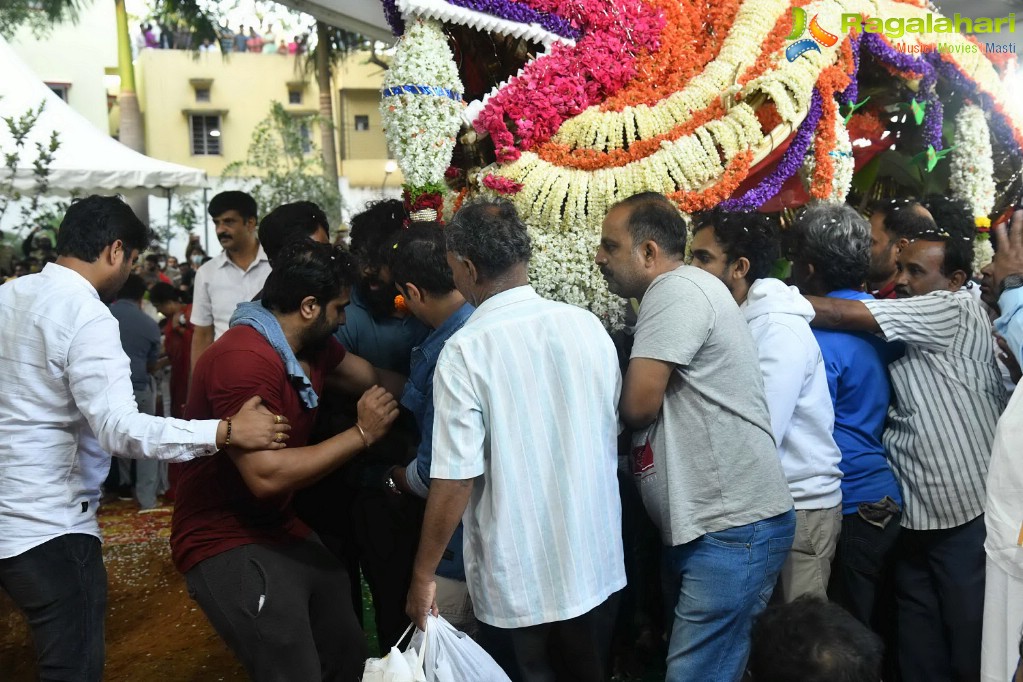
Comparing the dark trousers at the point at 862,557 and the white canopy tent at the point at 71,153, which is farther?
the white canopy tent at the point at 71,153

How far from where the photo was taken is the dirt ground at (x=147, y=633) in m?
4.39

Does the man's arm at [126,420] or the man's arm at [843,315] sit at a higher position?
the man's arm at [843,315]

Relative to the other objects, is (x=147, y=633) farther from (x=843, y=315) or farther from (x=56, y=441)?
(x=843, y=315)

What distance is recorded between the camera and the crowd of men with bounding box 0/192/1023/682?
2559 millimetres

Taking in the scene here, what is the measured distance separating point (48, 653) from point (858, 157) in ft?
21.4

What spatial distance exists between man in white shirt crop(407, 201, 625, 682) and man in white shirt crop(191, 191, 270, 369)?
2887 millimetres

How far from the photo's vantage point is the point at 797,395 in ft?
10.2

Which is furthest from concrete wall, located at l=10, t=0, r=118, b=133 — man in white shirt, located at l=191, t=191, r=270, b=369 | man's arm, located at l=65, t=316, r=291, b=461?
man's arm, located at l=65, t=316, r=291, b=461

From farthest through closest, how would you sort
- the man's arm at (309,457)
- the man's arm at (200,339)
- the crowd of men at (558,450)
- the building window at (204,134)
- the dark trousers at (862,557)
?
the building window at (204,134) → the man's arm at (200,339) → the dark trousers at (862,557) → the man's arm at (309,457) → the crowd of men at (558,450)

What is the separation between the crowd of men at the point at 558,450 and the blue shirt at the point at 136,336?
4.11 m

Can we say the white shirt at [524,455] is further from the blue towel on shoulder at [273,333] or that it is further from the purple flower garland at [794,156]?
the purple flower garland at [794,156]

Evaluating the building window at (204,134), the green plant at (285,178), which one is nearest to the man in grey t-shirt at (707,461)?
the green plant at (285,178)

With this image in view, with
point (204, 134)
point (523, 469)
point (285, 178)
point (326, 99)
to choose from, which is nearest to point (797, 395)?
point (523, 469)

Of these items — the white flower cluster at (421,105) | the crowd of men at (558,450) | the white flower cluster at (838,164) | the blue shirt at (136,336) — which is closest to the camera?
the crowd of men at (558,450)
